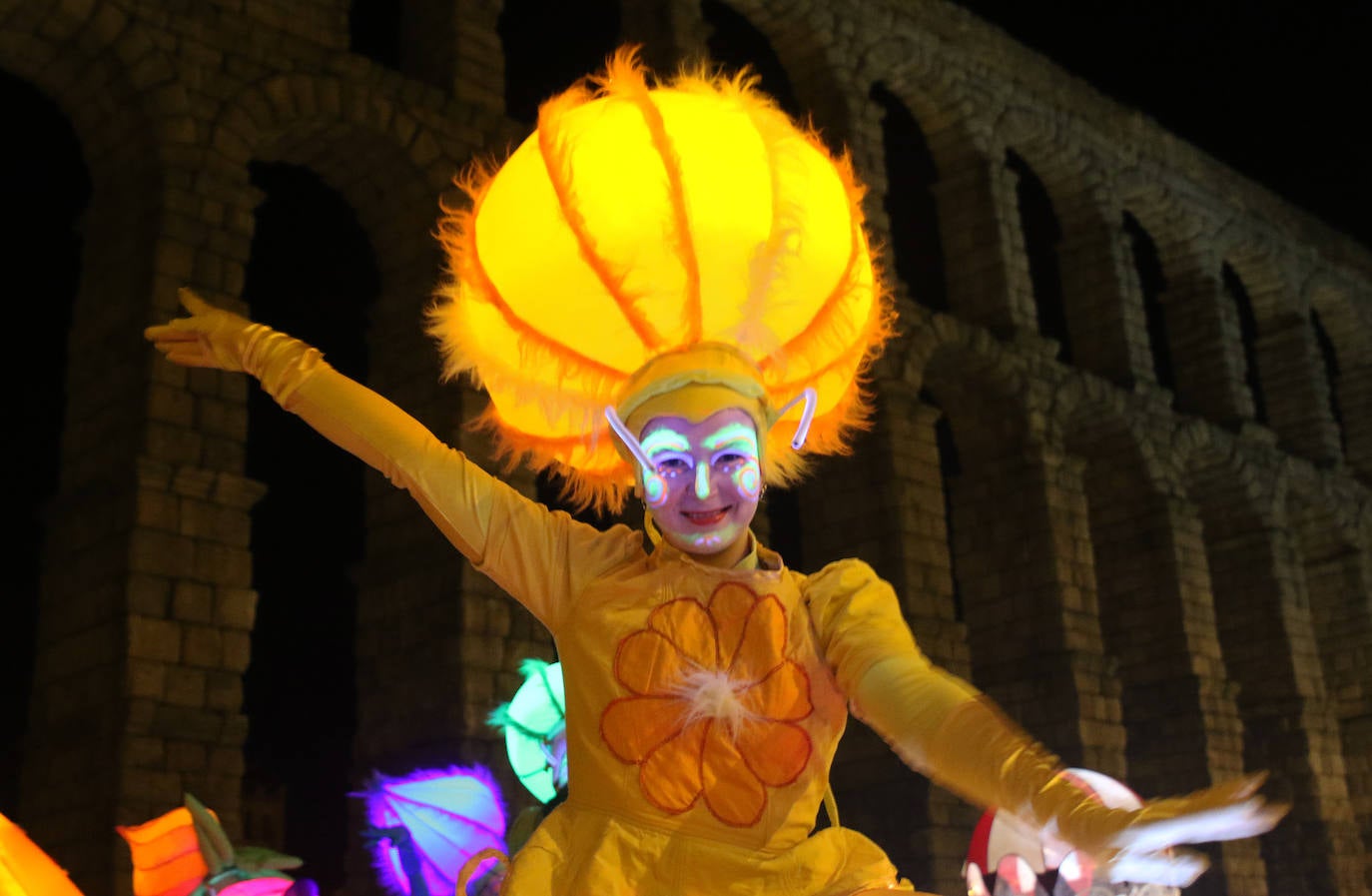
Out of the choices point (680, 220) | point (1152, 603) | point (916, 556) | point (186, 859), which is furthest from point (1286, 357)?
point (680, 220)

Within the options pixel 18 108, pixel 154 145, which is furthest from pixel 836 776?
pixel 18 108

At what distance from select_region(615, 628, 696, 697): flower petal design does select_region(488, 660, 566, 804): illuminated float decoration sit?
13.0 feet

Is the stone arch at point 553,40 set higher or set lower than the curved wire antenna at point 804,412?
higher

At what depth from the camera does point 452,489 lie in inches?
93.5

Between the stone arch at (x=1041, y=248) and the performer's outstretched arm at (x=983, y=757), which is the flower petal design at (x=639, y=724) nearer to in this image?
the performer's outstretched arm at (x=983, y=757)

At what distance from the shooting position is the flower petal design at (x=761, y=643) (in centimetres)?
231

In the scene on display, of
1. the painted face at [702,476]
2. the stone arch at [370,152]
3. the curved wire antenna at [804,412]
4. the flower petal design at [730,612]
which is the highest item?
the stone arch at [370,152]

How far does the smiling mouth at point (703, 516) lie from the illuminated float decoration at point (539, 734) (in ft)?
13.0

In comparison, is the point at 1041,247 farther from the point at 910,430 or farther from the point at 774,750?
the point at 774,750

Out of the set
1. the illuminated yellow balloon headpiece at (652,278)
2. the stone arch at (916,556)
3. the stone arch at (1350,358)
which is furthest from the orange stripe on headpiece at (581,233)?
the stone arch at (1350,358)

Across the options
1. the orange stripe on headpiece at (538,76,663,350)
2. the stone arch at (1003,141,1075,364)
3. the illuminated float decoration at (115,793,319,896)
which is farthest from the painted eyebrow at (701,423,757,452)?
the stone arch at (1003,141,1075,364)

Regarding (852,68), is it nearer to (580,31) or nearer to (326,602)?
(580,31)

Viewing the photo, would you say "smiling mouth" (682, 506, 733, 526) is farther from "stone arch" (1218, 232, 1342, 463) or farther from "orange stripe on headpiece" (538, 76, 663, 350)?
"stone arch" (1218, 232, 1342, 463)

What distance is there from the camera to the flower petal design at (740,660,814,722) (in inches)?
90.0
